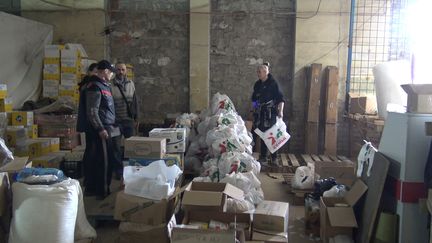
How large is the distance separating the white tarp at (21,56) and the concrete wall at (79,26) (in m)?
0.34

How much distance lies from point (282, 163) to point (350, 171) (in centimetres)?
190

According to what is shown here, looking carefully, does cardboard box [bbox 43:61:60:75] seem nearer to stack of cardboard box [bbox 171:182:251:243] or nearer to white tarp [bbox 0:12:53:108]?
white tarp [bbox 0:12:53:108]

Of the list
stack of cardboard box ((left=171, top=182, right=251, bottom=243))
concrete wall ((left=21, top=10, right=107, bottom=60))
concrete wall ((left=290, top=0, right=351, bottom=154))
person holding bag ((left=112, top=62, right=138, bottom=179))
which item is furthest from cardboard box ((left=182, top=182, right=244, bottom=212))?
concrete wall ((left=21, top=10, right=107, bottom=60))

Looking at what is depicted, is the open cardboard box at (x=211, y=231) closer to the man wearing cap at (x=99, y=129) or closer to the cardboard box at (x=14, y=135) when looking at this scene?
the man wearing cap at (x=99, y=129)

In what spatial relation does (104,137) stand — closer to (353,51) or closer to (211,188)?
(211,188)

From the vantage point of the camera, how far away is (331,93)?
6.45 m

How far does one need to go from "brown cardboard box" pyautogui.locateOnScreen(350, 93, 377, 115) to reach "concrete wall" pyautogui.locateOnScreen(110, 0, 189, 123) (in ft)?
8.87

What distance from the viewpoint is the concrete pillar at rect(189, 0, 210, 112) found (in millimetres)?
6676

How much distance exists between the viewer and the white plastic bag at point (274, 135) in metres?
5.46

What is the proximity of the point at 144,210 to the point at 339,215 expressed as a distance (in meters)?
1.42

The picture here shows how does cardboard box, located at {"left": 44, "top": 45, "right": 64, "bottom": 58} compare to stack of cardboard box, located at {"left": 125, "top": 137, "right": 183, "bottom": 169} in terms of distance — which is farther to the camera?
cardboard box, located at {"left": 44, "top": 45, "right": 64, "bottom": 58}

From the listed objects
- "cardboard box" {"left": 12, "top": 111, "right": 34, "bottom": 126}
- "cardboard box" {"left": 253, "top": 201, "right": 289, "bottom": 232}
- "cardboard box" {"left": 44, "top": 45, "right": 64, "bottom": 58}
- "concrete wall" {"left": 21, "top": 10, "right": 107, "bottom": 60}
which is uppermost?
"concrete wall" {"left": 21, "top": 10, "right": 107, "bottom": 60}

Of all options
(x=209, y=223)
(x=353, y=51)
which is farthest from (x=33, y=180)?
(x=353, y=51)

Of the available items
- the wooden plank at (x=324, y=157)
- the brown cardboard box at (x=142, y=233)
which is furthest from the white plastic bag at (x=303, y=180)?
the wooden plank at (x=324, y=157)
